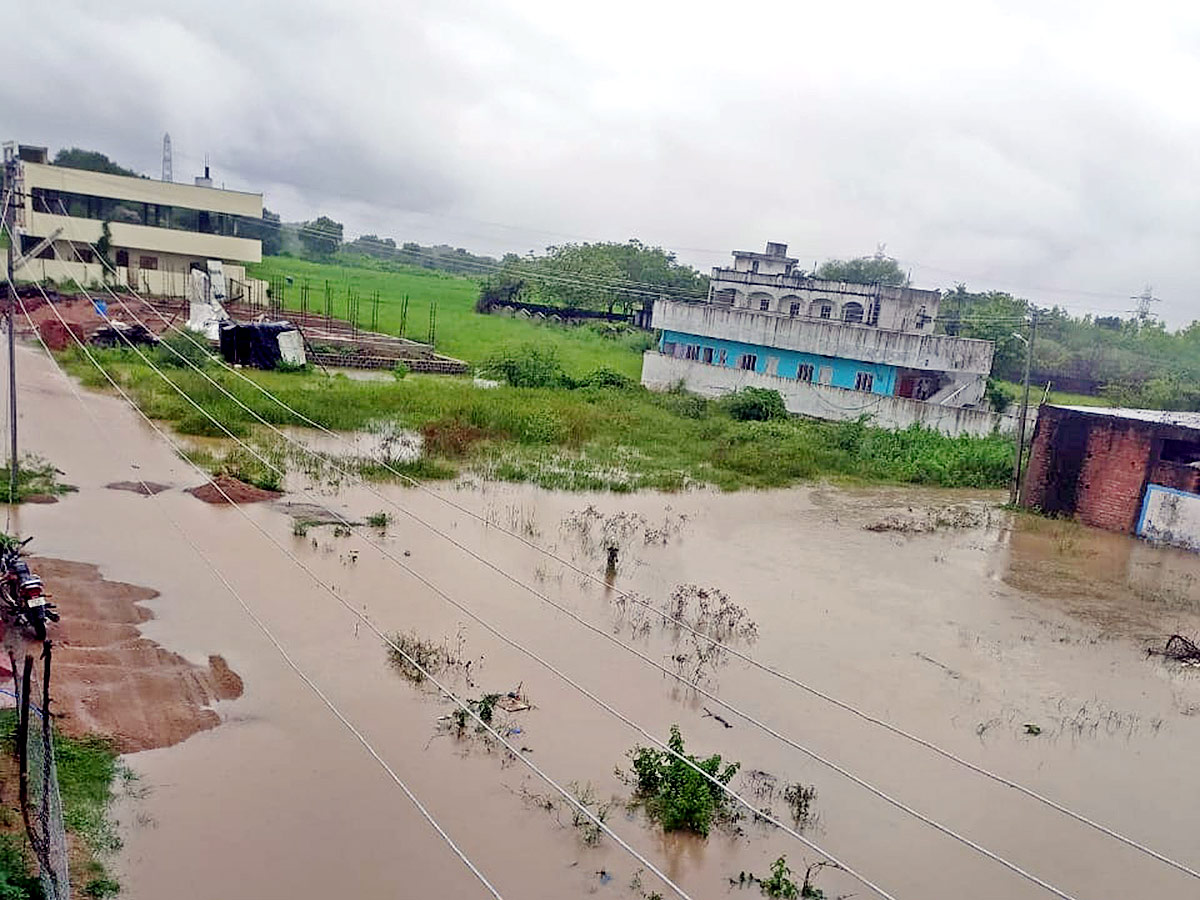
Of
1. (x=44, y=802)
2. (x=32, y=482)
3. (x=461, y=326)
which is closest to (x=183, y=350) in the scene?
(x=32, y=482)

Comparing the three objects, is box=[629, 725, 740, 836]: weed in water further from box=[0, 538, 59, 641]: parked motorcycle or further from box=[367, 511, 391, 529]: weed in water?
box=[367, 511, 391, 529]: weed in water

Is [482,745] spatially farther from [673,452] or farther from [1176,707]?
[673,452]

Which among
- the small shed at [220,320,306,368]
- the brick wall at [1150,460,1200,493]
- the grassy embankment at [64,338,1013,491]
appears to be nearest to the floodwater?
the brick wall at [1150,460,1200,493]

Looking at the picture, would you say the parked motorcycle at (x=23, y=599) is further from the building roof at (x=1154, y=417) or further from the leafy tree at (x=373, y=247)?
the leafy tree at (x=373, y=247)

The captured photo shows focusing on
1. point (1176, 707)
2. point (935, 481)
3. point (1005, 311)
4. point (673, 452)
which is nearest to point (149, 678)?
point (1176, 707)

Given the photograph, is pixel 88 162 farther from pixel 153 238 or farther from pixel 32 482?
pixel 32 482

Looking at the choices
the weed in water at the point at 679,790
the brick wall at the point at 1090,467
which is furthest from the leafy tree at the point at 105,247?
the weed in water at the point at 679,790

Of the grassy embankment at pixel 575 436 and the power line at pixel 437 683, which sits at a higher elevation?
the grassy embankment at pixel 575 436

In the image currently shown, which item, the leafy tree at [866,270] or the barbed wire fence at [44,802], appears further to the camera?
the leafy tree at [866,270]
